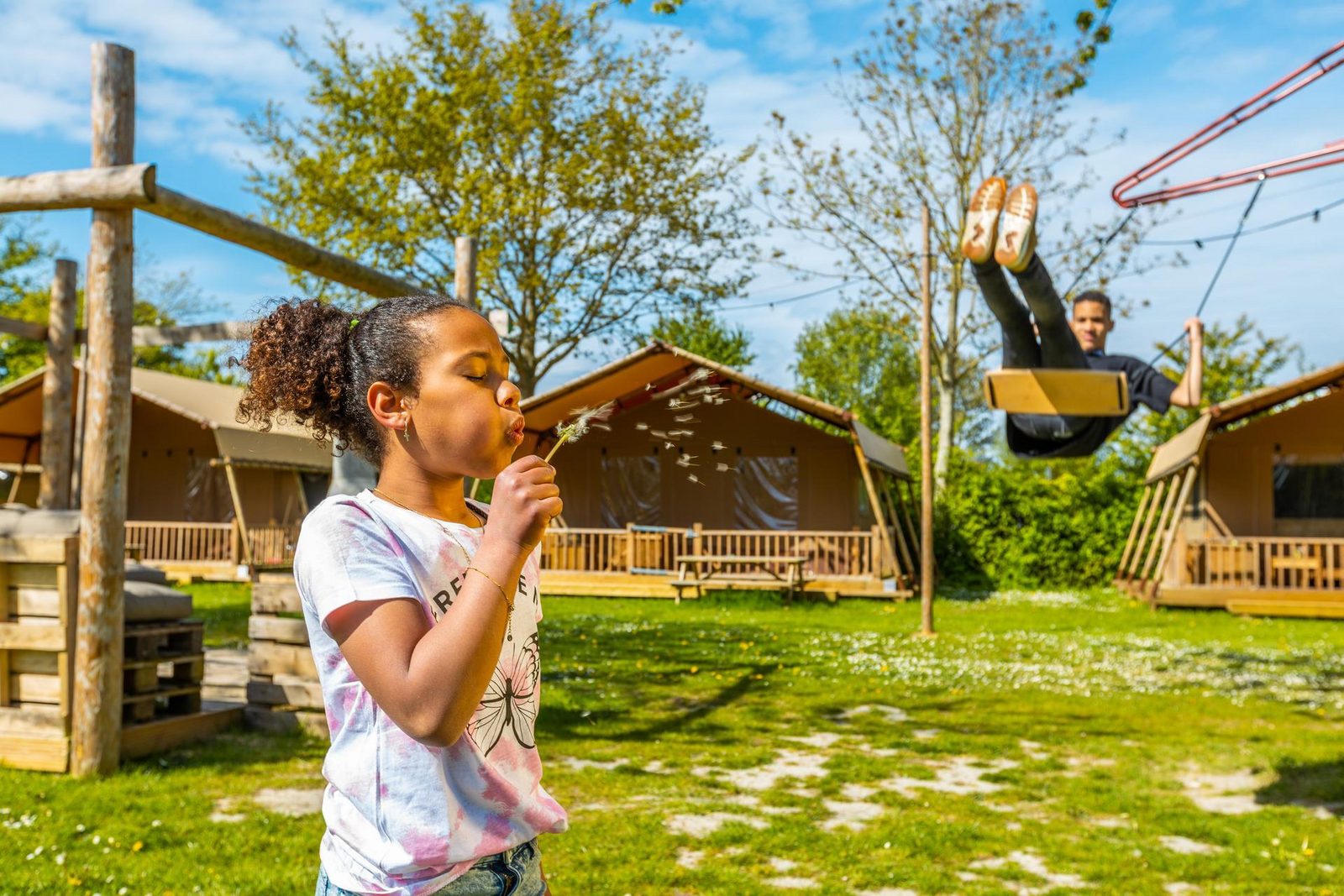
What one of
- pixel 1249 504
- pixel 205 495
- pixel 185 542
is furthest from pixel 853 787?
pixel 205 495

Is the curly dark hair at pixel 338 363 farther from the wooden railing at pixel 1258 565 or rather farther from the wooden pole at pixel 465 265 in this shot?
the wooden railing at pixel 1258 565

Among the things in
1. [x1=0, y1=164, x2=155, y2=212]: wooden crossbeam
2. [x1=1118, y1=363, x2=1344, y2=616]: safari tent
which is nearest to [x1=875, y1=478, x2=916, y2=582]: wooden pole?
[x1=1118, y1=363, x2=1344, y2=616]: safari tent

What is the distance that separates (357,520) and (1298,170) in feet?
19.0

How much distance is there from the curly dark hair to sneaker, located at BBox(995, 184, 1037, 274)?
4153 mm

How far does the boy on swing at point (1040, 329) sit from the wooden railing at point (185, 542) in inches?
772

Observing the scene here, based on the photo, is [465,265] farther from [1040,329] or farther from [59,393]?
[59,393]

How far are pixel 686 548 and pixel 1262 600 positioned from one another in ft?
33.5

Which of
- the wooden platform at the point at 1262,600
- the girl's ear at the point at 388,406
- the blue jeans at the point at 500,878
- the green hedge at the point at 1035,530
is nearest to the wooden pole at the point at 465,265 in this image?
the girl's ear at the point at 388,406

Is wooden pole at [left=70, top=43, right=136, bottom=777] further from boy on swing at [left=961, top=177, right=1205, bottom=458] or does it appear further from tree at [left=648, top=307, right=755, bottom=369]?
tree at [left=648, top=307, right=755, bottom=369]

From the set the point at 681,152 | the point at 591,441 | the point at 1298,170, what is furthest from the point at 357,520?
the point at 681,152

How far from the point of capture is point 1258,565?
1945 centimetres

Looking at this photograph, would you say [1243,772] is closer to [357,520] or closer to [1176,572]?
[357,520]

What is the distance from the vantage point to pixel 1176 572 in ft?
66.5

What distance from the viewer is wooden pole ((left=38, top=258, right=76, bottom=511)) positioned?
1111 cm
